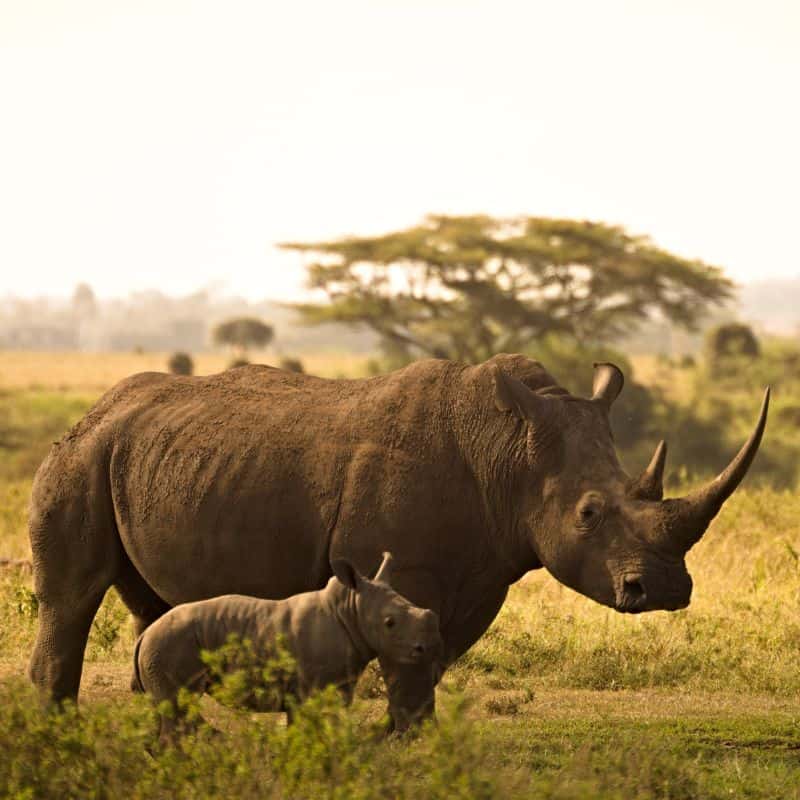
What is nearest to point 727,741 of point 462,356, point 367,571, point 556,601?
point 367,571

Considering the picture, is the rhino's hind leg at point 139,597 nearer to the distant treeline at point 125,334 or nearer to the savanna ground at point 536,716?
the savanna ground at point 536,716

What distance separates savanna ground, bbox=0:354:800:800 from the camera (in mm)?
6168

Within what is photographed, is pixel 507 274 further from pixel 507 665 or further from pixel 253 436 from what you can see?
pixel 253 436

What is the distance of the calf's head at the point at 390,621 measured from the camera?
704 cm

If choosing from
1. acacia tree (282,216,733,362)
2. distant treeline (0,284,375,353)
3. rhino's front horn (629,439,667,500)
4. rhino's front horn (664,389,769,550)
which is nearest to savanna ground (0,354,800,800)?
rhino's front horn (664,389,769,550)

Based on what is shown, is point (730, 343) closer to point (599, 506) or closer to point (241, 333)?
point (241, 333)

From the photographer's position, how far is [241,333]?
214 feet

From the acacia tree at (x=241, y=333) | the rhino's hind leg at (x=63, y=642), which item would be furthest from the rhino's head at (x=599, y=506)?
the acacia tree at (x=241, y=333)

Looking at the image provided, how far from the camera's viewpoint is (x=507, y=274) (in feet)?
138

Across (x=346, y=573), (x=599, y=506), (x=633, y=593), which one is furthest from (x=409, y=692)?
(x=599, y=506)

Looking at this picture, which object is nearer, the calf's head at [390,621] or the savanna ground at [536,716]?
the savanna ground at [536,716]

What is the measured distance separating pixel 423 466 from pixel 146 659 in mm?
1570

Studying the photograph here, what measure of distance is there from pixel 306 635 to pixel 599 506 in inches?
59.1

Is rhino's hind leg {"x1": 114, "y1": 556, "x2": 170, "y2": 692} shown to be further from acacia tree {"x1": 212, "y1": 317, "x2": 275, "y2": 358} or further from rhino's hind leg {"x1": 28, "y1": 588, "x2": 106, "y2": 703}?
acacia tree {"x1": 212, "y1": 317, "x2": 275, "y2": 358}
